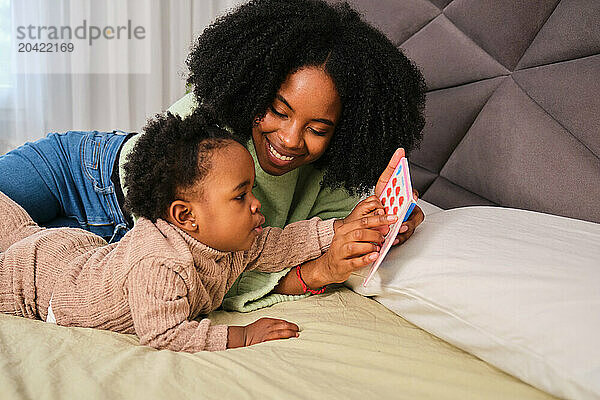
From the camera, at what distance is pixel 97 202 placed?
5.17ft

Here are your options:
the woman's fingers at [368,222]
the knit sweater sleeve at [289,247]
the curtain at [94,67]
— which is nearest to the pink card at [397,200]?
the woman's fingers at [368,222]

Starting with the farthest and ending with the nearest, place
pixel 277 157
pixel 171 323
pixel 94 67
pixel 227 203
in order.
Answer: pixel 94 67 → pixel 277 157 → pixel 227 203 → pixel 171 323

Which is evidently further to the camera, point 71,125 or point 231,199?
point 71,125

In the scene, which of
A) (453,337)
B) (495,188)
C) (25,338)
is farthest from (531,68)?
(25,338)

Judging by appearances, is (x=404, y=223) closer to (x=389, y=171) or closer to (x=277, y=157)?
(x=389, y=171)

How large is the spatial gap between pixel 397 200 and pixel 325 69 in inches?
13.1

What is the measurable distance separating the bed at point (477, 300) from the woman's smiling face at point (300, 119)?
0.29 meters

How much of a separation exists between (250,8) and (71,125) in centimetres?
231

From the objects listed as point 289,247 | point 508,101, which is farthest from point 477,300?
point 508,101

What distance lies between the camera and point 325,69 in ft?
4.09

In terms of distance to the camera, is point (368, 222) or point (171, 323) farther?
point (368, 222)

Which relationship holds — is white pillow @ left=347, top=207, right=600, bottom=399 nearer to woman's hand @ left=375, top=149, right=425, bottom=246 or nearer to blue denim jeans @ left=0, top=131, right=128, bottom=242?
woman's hand @ left=375, top=149, right=425, bottom=246

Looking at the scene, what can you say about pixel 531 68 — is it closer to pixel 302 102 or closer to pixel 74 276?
pixel 302 102

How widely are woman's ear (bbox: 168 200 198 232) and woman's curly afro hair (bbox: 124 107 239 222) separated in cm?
1
